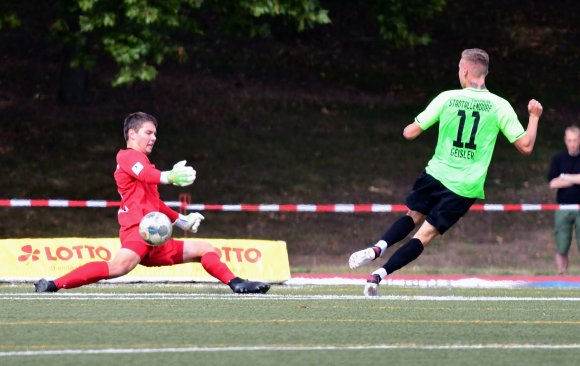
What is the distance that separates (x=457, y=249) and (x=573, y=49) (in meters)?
13.0

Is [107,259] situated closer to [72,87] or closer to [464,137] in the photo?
[464,137]

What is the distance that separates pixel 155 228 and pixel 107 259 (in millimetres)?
4831

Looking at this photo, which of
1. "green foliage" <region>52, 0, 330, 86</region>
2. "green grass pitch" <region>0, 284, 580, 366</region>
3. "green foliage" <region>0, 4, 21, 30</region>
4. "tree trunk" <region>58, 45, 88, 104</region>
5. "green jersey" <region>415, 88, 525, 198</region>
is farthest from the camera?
"tree trunk" <region>58, 45, 88, 104</region>

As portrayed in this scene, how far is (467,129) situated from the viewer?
11.6m

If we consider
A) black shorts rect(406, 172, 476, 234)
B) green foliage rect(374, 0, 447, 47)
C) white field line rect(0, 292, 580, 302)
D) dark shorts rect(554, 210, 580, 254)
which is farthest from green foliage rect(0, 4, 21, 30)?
black shorts rect(406, 172, 476, 234)

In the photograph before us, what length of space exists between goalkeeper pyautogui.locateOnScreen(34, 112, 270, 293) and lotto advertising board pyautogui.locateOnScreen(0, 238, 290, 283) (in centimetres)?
390

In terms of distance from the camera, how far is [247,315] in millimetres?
9812

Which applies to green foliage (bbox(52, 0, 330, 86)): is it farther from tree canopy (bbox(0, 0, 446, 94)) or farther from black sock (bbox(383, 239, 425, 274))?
black sock (bbox(383, 239, 425, 274))

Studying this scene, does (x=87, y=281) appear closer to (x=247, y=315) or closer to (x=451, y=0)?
(x=247, y=315)

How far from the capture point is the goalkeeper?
1145 centimetres

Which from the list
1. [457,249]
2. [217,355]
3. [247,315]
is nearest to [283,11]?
[457,249]

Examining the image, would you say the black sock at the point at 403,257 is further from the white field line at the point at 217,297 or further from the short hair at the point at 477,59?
the short hair at the point at 477,59

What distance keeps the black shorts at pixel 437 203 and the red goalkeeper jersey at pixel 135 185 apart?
6.44 feet

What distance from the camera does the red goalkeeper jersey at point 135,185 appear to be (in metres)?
11.4
